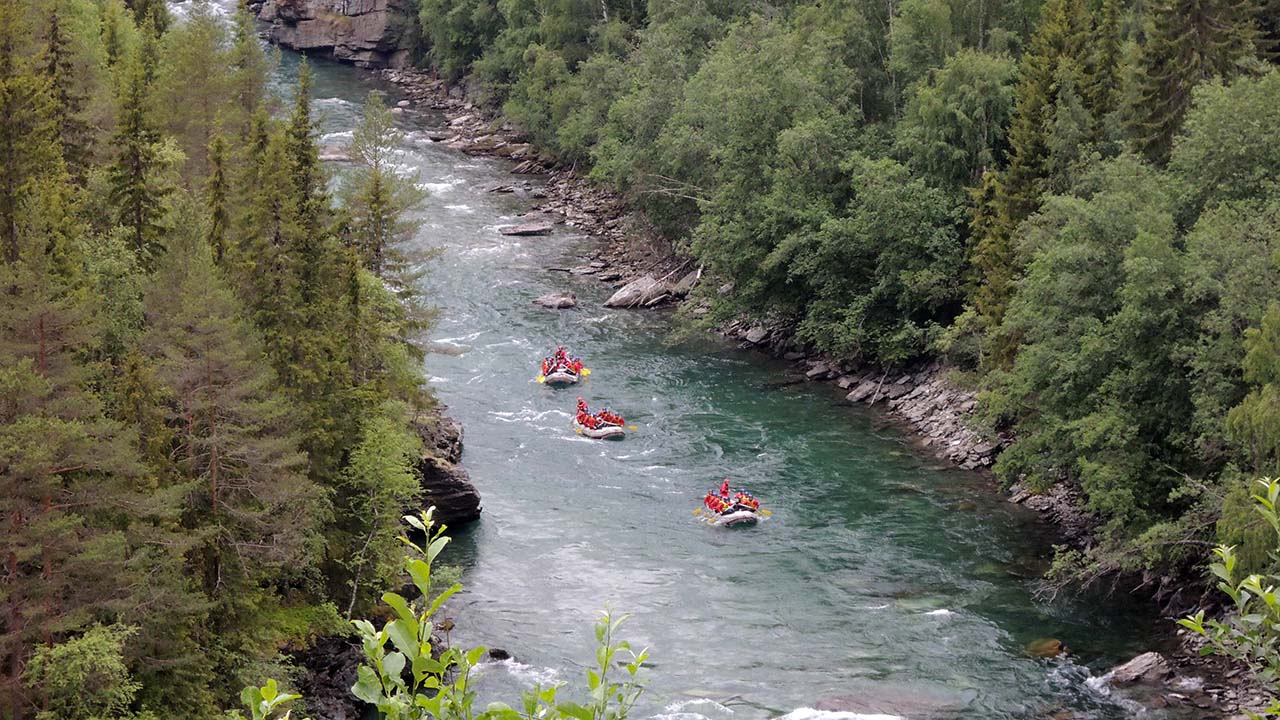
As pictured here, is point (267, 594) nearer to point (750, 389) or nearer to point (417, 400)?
point (417, 400)

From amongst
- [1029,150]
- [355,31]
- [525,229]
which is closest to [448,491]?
[1029,150]

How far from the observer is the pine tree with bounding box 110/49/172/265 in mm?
39625

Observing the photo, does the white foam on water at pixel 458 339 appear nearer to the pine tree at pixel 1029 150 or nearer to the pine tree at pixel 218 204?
the pine tree at pixel 218 204

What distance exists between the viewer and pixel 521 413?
174 feet

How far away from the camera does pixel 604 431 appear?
50.8m

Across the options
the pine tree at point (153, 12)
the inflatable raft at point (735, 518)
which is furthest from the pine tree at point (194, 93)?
the inflatable raft at point (735, 518)

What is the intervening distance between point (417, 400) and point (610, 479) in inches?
284

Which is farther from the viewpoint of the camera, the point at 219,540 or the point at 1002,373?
the point at 1002,373

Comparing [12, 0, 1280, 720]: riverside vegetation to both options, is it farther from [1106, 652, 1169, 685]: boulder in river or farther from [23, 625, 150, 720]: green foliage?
[1106, 652, 1169, 685]: boulder in river

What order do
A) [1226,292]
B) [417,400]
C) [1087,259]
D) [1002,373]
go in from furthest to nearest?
1. [417,400]
2. [1002,373]
3. [1087,259]
4. [1226,292]

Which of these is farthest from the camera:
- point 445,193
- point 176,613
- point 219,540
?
point 445,193

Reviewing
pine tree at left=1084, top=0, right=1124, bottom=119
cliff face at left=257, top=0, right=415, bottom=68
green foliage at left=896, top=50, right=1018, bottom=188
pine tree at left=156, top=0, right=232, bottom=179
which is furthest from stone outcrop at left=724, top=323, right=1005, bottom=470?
cliff face at left=257, top=0, right=415, bottom=68

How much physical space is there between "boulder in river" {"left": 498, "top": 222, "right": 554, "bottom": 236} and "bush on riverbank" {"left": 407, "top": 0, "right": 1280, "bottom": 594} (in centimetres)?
519

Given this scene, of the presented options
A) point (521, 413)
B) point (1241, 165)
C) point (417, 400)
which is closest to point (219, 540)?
point (417, 400)
